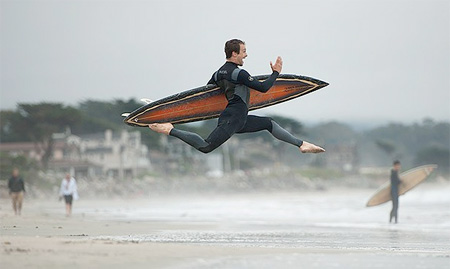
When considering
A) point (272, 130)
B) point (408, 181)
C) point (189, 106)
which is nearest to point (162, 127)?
point (189, 106)

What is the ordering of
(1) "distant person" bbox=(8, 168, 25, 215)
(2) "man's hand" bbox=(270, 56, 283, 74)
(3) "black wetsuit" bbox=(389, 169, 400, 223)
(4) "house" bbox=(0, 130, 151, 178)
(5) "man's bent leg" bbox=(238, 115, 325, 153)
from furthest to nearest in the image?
(4) "house" bbox=(0, 130, 151, 178), (1) "distant person" bbox=(8, 168, 25, 215), (3) "black wetsuit" bbox=(389, 169, 400, 223), (5) "man's bent leg" bbox=(238, 115, 325, 153), (2) "man's hand" bbox=(270, 56, 283, 74)

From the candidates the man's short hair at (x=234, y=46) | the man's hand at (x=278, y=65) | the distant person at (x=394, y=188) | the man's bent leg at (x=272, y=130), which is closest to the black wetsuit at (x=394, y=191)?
the distant person at (x=394, y=188)

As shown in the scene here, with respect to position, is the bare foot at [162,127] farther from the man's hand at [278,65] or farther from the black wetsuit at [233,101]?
the man's hand at [278,65]

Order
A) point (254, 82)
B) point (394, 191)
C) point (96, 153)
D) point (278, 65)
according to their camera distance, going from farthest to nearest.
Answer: point (96, 153), point (394, 191), point (278, 65), point (254, 82)

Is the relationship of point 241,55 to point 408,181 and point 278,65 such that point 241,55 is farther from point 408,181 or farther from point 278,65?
point 408,181

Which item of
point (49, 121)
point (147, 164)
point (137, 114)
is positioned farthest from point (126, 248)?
point (147, 164)

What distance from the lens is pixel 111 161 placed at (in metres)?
76.4

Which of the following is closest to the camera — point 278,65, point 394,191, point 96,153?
point 278,65

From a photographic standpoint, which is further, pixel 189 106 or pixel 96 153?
pixel 96 153

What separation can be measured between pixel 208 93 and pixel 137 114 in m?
0.89

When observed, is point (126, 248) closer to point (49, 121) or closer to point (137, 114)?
point (137, 114)

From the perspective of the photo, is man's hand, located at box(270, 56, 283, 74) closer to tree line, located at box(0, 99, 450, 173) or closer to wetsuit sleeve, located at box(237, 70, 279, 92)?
wetsuit sleeve, located at box(237, 70, 279, 92)

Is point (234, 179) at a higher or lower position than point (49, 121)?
lower

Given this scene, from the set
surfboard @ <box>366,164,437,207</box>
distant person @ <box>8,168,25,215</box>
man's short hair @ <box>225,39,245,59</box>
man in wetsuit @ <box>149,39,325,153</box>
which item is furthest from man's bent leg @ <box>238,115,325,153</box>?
distant person @ <box>8,168,25,215</box>
